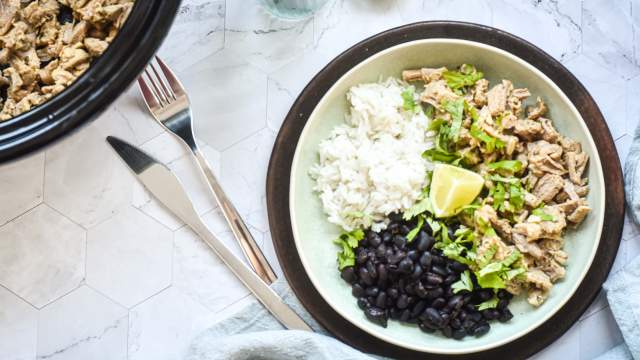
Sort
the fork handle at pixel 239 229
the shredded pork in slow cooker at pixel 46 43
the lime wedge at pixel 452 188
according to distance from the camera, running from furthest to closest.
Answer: the fork handle at pixel 239 229
the lime wedge at pixel 452 188
the shredded pork in slow cooker at pixel 46 43

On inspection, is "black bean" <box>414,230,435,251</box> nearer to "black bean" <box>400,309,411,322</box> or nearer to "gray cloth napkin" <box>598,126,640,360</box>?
"black bean" <box>400,309,411,322</box>

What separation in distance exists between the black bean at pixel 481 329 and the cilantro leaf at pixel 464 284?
0.31 ft

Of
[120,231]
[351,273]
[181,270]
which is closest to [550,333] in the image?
[351,273]

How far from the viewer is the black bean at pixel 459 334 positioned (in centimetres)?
181

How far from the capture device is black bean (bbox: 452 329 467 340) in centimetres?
181

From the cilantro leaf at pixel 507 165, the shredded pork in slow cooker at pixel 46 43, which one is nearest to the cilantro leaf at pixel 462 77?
the cilantro leaf at pixel 507 165

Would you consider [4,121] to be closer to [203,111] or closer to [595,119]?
[203,111]

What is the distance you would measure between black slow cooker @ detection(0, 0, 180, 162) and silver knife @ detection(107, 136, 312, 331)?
448mm

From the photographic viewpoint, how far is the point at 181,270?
6.25 feet

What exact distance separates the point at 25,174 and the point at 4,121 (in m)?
0.48

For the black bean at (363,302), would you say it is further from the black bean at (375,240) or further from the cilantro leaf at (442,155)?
the cilantro leaf at (442,155)

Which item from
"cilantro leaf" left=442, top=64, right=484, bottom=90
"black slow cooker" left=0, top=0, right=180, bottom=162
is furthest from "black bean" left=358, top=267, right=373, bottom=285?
"black slow cooker" left=0, top=0, right=180, bottom=162

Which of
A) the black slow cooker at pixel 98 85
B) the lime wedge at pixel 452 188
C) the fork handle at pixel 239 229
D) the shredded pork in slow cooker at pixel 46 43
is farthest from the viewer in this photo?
the fork handle at pixel 239 229

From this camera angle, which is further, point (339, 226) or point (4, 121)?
point (339, 226)
